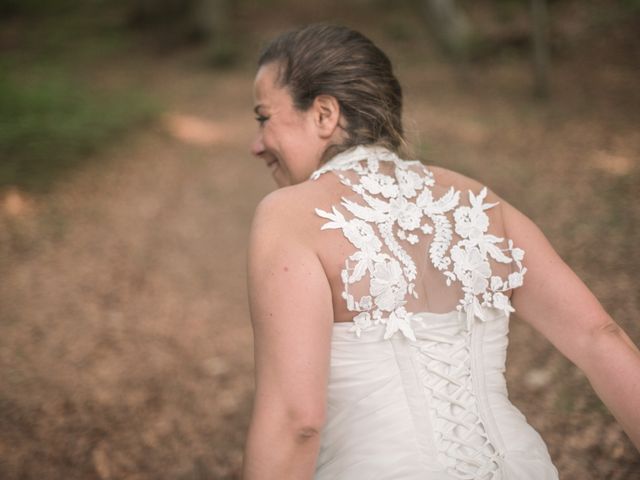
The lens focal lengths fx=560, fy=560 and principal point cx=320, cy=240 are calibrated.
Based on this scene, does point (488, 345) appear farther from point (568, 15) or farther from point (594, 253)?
point (568, 15)

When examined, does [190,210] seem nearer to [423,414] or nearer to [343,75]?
[343,75]

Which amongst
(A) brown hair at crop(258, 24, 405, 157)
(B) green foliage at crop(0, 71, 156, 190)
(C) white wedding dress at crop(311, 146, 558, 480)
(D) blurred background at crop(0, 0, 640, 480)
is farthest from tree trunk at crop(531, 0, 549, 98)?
(C) white wedding dress at crop(311, 146, 558, 480)

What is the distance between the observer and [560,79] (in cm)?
914

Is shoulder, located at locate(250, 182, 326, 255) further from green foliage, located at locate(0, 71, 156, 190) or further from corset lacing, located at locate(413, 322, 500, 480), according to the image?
green foliage, located at locate(0, 71, 156, 190)

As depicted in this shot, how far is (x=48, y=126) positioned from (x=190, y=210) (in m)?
1.98

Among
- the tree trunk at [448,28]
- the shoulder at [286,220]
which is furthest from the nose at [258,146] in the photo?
the tree trunk at [448,28]

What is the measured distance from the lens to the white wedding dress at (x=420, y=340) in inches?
61.1

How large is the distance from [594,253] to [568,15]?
8926 millimetres

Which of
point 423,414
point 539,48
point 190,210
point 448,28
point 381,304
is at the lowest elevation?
point 423,414

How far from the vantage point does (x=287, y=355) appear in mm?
1386

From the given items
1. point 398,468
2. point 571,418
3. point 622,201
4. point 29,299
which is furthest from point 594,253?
point 29,299

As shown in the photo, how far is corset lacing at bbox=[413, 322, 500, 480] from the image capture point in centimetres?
154

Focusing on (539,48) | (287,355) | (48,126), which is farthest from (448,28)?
(287,355)

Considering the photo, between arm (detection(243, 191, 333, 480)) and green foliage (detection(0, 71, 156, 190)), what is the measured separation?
5.45 metres
